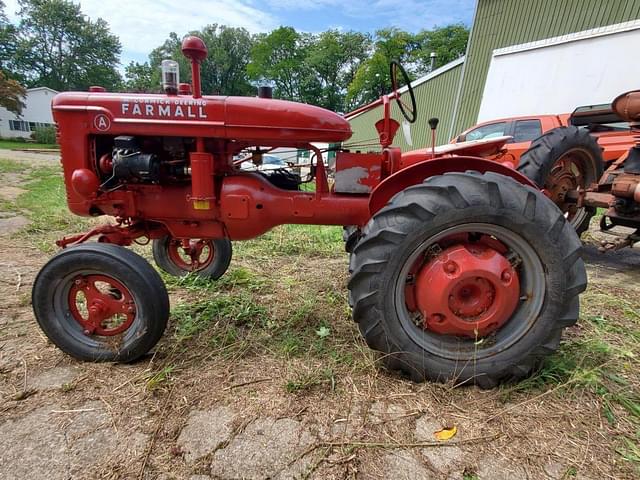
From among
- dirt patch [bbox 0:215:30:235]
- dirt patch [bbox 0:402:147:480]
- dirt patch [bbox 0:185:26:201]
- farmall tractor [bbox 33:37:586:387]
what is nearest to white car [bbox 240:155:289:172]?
farmall tractor [bbox 33:37:586:387]

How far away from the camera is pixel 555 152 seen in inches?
158

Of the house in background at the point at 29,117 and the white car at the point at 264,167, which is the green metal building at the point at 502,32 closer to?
the white car at the point at 264,167

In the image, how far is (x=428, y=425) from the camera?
5.15ft

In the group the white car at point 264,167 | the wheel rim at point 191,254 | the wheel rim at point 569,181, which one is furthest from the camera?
the wheel rim at point 569,181

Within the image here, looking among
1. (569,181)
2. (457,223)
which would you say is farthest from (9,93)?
(457,223)

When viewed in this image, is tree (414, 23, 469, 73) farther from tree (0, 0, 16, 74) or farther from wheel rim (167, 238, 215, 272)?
tree (0, 0, 16, 74)

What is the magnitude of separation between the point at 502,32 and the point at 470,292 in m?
11.6

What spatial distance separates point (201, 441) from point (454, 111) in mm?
12798

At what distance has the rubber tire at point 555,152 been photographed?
13.1 feet

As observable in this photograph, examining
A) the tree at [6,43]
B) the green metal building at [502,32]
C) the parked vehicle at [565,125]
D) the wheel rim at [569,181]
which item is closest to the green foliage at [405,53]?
the green metal building at [502,32]

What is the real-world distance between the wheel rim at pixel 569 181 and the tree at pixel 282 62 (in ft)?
143

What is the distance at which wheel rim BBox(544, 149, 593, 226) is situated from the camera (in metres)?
4.29

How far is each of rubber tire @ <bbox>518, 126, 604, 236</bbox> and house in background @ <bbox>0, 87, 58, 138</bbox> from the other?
4851cm

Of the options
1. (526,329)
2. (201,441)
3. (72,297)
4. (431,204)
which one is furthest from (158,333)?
(526,329)
